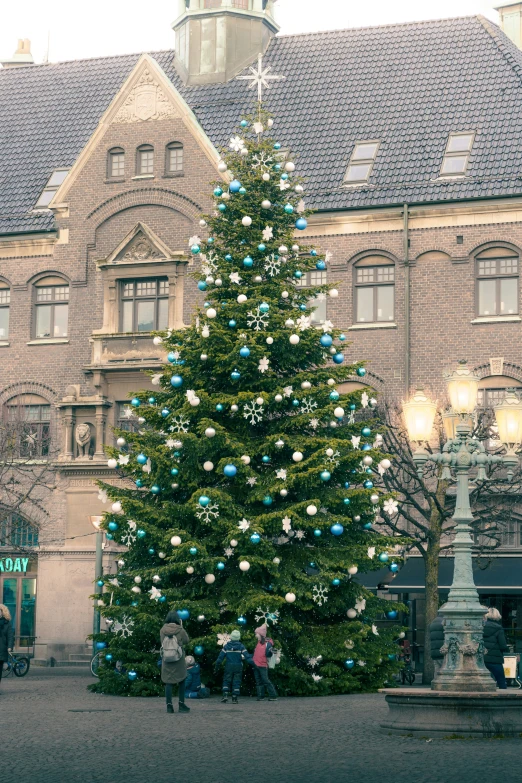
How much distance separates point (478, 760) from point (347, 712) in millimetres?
6685

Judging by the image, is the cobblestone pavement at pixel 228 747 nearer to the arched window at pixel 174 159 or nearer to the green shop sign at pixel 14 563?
the green shop sign at pixel 14 563

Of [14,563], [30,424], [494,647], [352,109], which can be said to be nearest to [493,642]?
[494,647]

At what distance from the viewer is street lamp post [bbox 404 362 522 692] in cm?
1983

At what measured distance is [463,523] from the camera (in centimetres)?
2073

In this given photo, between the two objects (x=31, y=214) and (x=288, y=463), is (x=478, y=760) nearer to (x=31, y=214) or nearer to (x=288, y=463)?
(x=288, y=463)

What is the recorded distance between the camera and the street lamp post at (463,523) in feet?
65.1

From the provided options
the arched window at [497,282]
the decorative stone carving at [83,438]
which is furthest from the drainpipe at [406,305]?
the decorative stone carving at [83,438]

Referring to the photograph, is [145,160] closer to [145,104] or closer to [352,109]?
[145,104]

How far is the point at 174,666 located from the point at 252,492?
484 cm

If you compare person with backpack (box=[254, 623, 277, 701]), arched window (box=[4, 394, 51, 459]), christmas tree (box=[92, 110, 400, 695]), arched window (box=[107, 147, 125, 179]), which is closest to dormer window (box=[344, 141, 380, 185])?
arched window (box=[107, 147, 125, 179])

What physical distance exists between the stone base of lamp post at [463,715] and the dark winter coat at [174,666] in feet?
15.2

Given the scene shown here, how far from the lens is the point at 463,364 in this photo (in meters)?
21.2

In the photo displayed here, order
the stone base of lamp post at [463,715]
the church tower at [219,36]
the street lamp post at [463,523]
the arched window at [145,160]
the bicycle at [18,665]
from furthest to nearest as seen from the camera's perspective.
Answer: the church tower at [219,36]
the arched window at [145,160]
the bicycle at [18,665]
the street lamp post at [463,523]
the stone base of lamp post at [463,715]

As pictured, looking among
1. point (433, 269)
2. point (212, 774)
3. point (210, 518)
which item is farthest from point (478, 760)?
point (433, 269)
